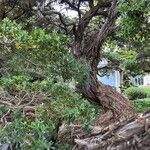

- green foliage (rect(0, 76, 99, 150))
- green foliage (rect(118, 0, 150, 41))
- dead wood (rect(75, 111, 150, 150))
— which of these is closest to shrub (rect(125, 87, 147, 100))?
green foliage (rect(118, 0, 150, 41))

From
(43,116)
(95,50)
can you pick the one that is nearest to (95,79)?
(95,50)

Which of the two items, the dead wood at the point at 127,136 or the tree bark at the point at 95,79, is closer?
the dead wood at the point at 127,136

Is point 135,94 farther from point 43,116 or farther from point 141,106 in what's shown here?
point 43,116

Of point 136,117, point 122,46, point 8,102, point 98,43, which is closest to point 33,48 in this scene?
point 8,102

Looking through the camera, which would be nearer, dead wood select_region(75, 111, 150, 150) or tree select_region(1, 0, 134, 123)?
dead wood select_region(75, 111, 150, 150)

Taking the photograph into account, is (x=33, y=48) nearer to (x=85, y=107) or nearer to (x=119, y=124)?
(x=85, y=107)

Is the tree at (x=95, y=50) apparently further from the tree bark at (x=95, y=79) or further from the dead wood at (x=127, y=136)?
the dead wood at (x=127, y=136)

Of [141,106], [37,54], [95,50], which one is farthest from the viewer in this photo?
[141,106]

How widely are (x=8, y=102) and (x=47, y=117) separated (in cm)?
24

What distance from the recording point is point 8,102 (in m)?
2.42

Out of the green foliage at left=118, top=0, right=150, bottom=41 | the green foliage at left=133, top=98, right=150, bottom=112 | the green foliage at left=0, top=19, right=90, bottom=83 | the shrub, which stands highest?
the green foliage at left=118, top=0, right=150, bottom=41

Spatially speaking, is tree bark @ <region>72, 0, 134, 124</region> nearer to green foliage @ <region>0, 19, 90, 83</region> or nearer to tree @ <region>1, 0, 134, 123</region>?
tree @ <region>1, 0, 134, 123</region>

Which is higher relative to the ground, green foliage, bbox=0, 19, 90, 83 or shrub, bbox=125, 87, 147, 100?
green foliage, bbox=0, 19, 90, 83

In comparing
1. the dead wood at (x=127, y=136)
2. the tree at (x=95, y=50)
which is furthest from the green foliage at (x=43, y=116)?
the tree at (x=95, y=50)
